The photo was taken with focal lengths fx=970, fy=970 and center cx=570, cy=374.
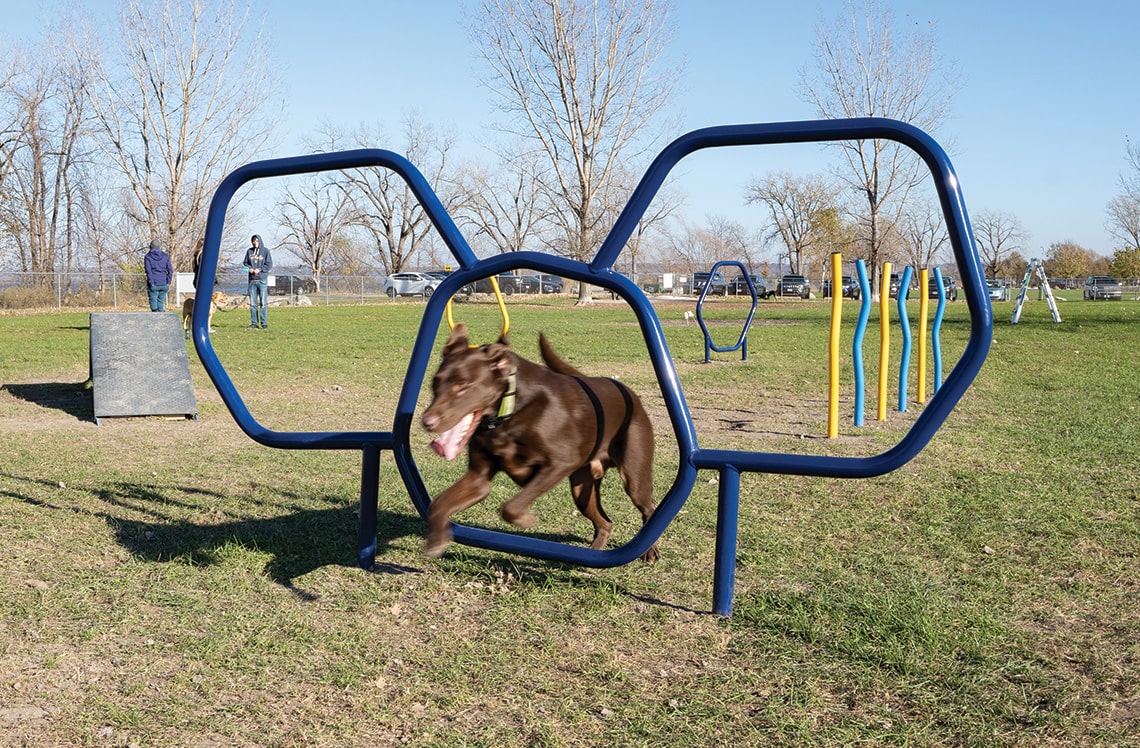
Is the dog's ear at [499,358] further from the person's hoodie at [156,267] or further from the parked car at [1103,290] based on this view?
the parked car at [1103,290]

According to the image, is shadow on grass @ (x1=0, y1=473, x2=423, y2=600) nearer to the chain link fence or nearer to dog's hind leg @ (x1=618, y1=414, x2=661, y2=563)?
dog's hind leg @ (x1=618, y1=414, x2=661, y2=563)

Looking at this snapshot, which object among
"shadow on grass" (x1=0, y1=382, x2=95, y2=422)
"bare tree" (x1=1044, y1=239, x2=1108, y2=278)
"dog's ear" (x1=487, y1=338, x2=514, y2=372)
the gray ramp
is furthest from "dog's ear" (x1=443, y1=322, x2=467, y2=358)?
"bare tree" (x1=1044, y1=239, x2=1108, y2=278)

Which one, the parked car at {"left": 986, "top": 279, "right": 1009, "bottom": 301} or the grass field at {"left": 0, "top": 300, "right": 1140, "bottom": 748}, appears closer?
the grass field at {"left": 0, "top": 300, "right": 1140, "bottom": 748}

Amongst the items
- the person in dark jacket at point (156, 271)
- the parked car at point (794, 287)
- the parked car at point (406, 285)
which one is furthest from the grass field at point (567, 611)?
the parked car at point (794, 287)

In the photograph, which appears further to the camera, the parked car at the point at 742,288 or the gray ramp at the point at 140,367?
the parked car at the point at 742,288

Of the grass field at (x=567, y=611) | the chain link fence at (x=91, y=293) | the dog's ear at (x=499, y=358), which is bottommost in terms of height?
the grass field at (x=567, y=611)

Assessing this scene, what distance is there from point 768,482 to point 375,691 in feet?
12.6

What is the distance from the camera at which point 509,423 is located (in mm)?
3766

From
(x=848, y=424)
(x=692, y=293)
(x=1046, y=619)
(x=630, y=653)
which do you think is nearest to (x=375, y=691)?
(x=630, y=653)

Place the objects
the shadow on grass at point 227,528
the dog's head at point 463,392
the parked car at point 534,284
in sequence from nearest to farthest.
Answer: the dog's head at point 463,392
the shadow on grass at point 227,528
the parked car at point 534,284

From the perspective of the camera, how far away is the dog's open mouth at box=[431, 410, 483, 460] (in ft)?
11.5

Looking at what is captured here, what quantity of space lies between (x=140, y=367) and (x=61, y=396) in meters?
2.04

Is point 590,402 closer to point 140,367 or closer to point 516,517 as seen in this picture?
point 516,517

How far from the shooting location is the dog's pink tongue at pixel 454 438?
11.5ft
